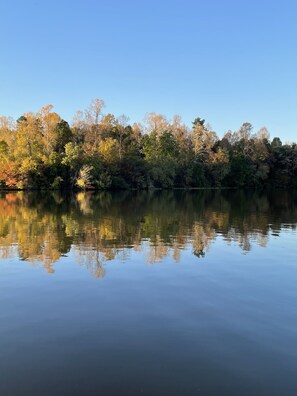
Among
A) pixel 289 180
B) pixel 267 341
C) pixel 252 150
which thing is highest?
pixel 252 150

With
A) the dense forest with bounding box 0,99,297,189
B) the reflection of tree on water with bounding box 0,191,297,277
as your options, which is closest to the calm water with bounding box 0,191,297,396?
the reflection of tree on water with bounding box 0,191,297,277

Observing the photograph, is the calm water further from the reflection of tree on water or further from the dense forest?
the dense forest

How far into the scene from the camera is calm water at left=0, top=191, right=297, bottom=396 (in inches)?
255

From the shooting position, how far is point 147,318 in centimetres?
936

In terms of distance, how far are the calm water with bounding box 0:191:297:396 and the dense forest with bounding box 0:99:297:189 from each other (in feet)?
202

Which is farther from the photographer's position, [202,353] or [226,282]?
[226,282]

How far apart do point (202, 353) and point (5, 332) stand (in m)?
4.19

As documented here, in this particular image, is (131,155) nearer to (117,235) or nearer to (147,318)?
(117,235)

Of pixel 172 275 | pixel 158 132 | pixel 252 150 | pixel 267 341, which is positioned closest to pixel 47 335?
pixel 267 341

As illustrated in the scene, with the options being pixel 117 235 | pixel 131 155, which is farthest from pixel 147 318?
pixel 131 155

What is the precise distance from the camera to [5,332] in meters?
8.38

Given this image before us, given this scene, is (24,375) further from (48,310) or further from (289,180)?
(289,180)

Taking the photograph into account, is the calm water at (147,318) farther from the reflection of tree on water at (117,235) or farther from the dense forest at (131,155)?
the dense forest at (131,155)

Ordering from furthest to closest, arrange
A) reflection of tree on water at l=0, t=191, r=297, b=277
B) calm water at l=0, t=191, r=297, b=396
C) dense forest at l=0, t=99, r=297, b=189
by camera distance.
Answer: dense forest at l=0, t=99, r=297, b=189, reflection of tree on water at l=0, t=191, r=297, b=277, calm water at l=0, t=191, r=297, b=396
